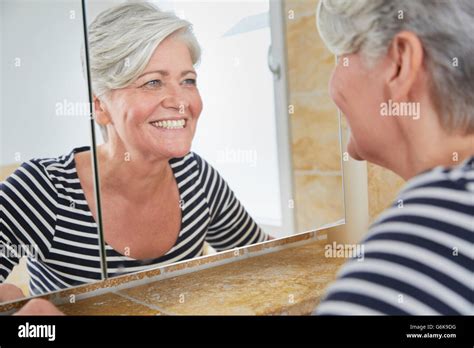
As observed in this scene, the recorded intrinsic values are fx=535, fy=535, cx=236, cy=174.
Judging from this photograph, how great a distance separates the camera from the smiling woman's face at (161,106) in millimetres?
976

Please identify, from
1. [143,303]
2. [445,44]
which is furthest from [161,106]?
[445,44]

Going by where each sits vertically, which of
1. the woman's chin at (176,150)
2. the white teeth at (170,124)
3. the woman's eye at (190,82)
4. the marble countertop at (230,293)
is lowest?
the marble countertop at (230,293)

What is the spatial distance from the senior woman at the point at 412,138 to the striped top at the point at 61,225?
14.7 inches

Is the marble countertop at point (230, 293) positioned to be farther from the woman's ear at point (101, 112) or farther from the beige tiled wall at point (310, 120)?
the woman's ear at point (101, 112)

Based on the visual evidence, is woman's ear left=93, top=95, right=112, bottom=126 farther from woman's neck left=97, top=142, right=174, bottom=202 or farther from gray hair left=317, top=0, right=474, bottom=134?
gray hair left=317, top=0, right=474, bottom=134

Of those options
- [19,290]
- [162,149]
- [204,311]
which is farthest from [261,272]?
[19,290]

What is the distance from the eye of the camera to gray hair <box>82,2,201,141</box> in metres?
0.94

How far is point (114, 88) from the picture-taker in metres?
0.96

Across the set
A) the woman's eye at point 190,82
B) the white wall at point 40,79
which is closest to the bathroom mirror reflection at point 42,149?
the white wall at point 40,79

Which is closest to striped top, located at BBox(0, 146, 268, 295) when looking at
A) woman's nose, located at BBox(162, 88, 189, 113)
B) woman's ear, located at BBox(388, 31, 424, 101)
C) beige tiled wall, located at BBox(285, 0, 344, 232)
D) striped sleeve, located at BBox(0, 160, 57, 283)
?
striped sleeve, located at BBox(0, 160, 57, 283)

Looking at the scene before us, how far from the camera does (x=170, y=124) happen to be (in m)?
1.05

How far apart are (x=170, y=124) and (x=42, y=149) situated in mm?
253

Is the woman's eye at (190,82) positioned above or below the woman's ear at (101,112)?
above

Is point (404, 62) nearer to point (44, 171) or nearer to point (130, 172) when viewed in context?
point (130, 172)
